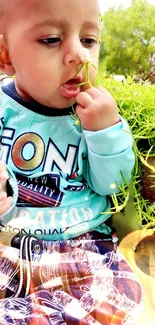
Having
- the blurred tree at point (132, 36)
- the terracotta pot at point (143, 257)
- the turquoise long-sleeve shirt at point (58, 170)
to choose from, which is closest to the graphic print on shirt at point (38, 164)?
the turquoise long-sleeve shirt at point (58, 170)

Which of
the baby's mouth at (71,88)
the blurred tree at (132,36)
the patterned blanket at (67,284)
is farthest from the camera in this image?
the blurred tree at (132,36)

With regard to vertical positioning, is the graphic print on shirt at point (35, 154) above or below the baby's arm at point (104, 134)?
below

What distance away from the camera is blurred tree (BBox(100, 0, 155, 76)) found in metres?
0.88

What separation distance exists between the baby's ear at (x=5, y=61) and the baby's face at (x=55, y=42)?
15 mm

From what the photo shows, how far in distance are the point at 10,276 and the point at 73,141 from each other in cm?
22

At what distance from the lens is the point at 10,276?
0.60 metres

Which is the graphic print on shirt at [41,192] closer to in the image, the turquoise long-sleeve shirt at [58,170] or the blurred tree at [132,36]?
the turquoise long-sleeve shirt at [58,170]

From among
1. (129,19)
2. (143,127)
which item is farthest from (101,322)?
(129,19)

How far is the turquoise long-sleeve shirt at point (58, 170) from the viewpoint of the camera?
2.10 feet

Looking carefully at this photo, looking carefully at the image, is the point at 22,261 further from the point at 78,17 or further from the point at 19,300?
the point at 78,17

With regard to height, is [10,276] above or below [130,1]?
below

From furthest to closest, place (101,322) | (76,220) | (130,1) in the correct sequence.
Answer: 1. (130,1)
2. (76,220)
3. (101,322)

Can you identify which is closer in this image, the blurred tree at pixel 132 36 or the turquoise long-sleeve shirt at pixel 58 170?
the turquoise long-sleeve shirt at pixel 58 170

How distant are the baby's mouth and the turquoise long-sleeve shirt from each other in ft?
0.17
